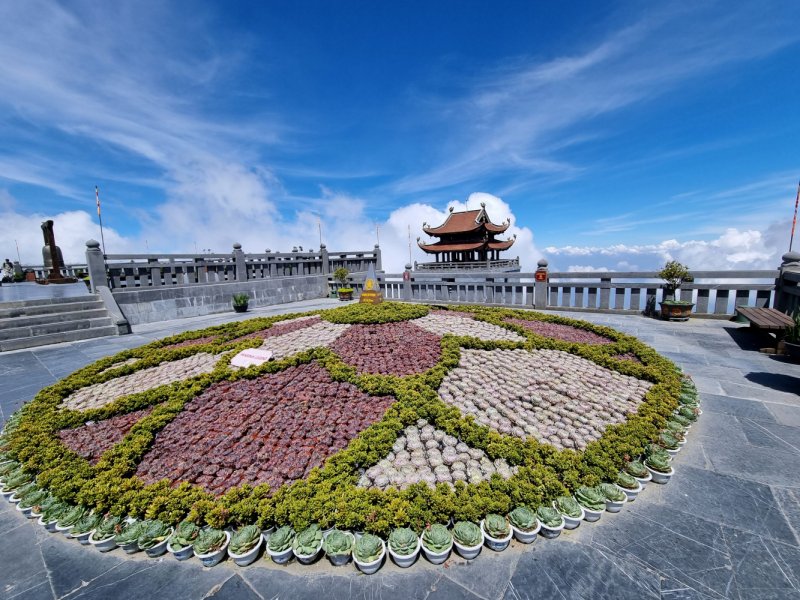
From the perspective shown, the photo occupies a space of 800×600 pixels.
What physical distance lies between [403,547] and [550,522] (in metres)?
1.06

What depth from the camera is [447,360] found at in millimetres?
5020

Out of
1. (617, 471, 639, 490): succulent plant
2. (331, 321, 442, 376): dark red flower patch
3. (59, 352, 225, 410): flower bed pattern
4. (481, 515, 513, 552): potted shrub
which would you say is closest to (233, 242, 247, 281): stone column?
(59, 352, 225, 410): flower bed pattern

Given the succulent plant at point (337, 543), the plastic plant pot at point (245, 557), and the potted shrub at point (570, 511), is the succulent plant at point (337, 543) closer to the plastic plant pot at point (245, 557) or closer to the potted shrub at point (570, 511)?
the plastic plant pot at point (245, 557)

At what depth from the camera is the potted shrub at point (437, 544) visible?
217 centimetres

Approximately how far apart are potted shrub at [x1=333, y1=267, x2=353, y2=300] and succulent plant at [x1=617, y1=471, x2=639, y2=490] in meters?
13.1

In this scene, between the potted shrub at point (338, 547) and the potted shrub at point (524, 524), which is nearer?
the potted shrub at point (338, 547)

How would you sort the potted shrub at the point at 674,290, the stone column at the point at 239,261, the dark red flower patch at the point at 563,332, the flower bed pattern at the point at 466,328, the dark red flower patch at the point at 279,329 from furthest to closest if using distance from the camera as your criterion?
the stone column at the point at 239,261
the potted shrub at the point at 674,290
the dark red flower patch at the point at 279,329
the dark red flower patch at the point at 563,332
the flower bed pattern at the point at 466,328

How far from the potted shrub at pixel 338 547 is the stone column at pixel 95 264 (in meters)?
12.1

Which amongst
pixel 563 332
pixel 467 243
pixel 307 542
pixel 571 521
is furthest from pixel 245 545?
pixel 467 243

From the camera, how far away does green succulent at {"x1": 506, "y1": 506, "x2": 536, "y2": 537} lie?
2.33m

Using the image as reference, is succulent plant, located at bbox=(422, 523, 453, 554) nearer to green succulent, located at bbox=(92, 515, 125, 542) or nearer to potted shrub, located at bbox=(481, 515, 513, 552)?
potted shrub, located at bbox=(481, 515, 513, 552)

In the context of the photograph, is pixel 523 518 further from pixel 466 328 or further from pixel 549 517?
pixel 466 328

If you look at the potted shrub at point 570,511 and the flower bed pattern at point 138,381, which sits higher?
the flower bed pattern at point 138,381

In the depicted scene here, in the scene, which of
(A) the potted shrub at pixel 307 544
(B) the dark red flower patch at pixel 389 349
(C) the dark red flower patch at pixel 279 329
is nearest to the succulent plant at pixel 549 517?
(A) the potted shrub at pixel 307 544
